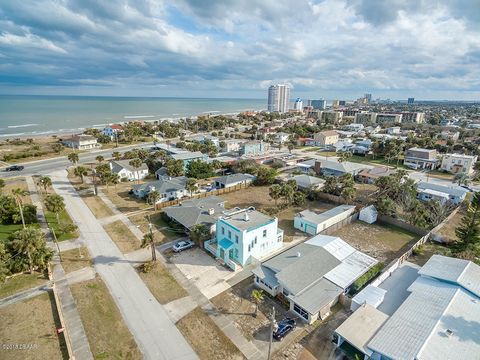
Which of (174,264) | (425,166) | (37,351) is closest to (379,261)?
(174,264)

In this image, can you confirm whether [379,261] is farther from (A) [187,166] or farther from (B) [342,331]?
(A) [187,166]

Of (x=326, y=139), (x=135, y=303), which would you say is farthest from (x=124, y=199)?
(x=326, y=139)

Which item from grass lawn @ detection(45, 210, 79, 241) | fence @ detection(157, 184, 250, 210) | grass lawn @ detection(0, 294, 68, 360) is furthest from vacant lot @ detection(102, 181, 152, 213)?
grass lawn @ detection(0, 294, 68, 360)

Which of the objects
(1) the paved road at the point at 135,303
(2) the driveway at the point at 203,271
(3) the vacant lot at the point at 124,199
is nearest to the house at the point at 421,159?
(2) the driveway at the point at 203,271

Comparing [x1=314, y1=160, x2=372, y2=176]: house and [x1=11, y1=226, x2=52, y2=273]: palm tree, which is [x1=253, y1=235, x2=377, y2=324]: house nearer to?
[x1=11, y1=226, x2=52, y2=273]: palm tree

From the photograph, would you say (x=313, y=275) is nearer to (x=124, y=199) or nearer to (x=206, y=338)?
(x=206, y=338)

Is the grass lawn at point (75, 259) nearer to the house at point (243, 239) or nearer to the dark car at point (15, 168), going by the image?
the house at point (243, 239)
